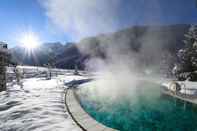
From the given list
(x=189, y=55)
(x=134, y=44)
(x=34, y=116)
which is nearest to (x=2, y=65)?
(x=34, y=116)

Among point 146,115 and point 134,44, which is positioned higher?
point 134,44

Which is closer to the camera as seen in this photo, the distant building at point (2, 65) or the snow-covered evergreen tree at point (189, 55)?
the distant building at point (2, 65)

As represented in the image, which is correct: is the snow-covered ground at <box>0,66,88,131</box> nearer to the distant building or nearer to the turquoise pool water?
the turquoise pool water

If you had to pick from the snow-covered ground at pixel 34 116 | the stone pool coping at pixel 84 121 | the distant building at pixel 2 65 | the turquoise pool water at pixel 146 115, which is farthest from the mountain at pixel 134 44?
the stone pool coping at pixel 84 121

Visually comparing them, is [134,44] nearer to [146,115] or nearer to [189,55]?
[189,55]

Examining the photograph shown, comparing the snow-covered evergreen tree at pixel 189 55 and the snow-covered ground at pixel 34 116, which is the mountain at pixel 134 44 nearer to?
the snow-covered evergreen tree at pixel 189 55

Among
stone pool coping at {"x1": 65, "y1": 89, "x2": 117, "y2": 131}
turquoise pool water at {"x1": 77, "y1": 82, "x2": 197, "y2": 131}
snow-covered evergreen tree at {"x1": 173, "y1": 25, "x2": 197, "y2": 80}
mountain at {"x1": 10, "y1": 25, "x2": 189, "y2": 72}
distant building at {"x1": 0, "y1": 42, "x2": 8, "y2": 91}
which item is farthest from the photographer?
mountain at {"x1": 10, "y1": 25, "x2": 189, "y2": 72}

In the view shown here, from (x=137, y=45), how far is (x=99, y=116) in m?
75.2

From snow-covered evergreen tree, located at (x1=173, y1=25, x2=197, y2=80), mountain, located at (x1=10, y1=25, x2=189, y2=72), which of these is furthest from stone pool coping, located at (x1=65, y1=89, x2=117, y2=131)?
mountain, located at (x1=10, y1=25, x2=189, y2=72)

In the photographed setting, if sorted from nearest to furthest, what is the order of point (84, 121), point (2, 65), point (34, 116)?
1. point (84, 121)
2. point (34, 116)
3. point (2, 65)

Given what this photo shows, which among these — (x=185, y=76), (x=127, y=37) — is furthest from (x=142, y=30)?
(x=185, y=76)

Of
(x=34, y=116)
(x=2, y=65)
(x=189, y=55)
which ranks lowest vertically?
(x=34, y=116)

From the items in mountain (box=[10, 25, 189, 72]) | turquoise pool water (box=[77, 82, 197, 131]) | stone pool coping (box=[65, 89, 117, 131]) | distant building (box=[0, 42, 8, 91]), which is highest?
mountain (box=[10, 25, 189, 72])

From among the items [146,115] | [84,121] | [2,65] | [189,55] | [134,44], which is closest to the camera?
[84,121]
